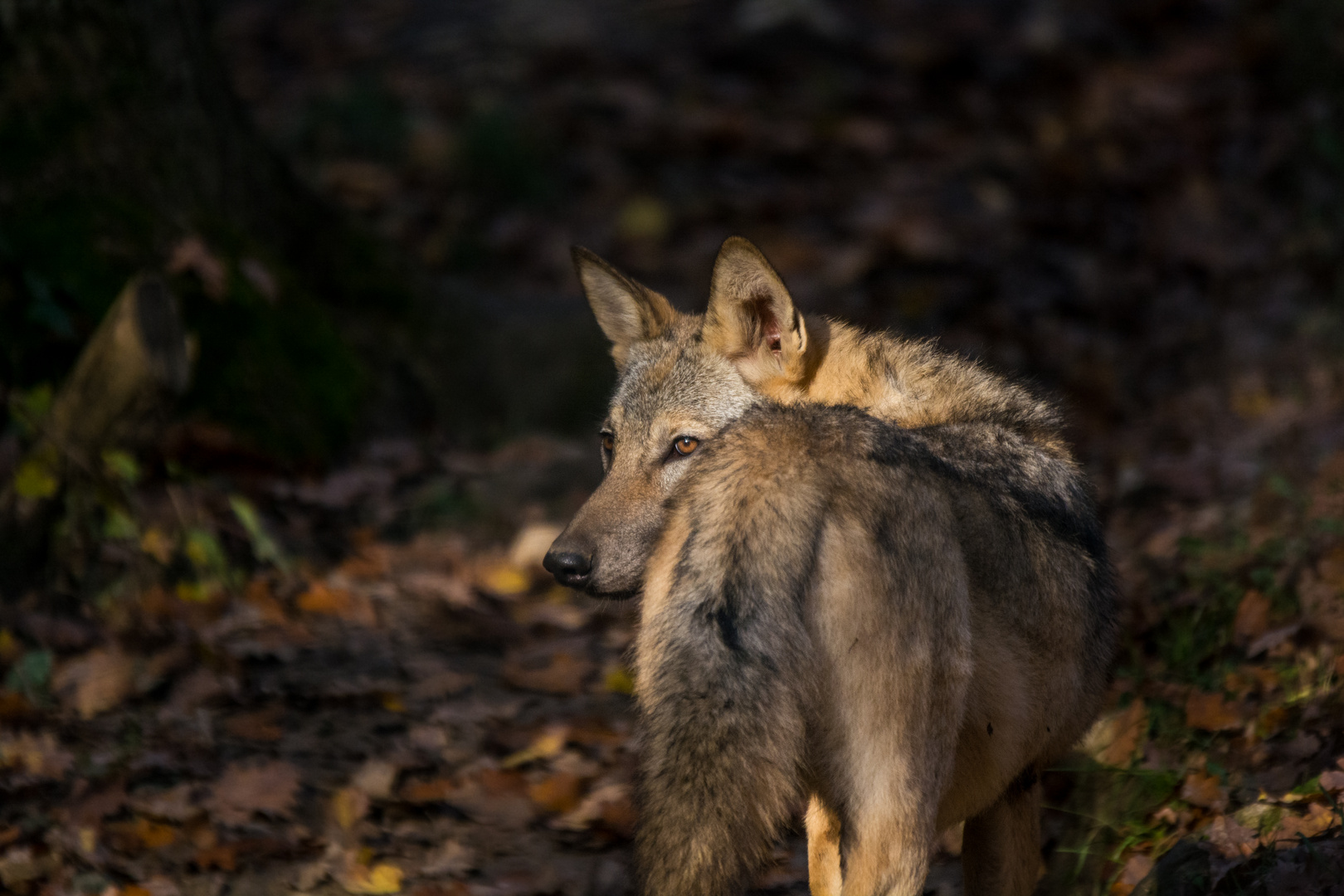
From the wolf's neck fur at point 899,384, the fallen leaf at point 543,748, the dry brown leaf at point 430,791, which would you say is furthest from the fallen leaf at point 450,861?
the wolf's neck fur at point 899,384

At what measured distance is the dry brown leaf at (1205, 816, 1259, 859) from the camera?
350cm

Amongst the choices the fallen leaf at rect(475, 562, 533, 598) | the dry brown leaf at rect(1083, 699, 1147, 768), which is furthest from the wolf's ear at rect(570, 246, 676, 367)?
the dry brown leaf at rect(1083, 699, 1147, 768)

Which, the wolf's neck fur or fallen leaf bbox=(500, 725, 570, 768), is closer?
the wolf's neck fur

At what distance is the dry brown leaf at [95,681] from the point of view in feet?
15.8

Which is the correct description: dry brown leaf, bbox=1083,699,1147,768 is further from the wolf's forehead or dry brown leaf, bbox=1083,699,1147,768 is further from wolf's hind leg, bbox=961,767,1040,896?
the wolf's forehead

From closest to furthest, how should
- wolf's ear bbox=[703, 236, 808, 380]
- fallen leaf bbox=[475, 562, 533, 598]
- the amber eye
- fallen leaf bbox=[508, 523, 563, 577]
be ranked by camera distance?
wolf's ear bbox=[703, 236, 808, 380] < the amber eye < fallen leaf bbox=[475, 562, 533, 598] < fallen leaf bbox=[508, 523, 563, 577]

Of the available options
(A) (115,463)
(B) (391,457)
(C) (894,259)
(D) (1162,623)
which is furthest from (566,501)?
(C) (894,259)

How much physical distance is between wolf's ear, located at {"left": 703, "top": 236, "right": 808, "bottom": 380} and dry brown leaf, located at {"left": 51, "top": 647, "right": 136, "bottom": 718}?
2.93 meters

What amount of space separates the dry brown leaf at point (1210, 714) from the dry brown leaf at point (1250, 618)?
17.4 inches

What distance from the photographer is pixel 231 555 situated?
19.2ft

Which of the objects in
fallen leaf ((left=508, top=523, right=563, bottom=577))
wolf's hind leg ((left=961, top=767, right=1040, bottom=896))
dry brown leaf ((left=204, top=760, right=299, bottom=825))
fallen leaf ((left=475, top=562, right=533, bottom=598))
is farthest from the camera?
fallen leaf ((left=508, top=523, right=563, bottom=577))

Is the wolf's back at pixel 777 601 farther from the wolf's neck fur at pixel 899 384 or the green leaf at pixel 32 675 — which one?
the green leaf at pixel 32 675

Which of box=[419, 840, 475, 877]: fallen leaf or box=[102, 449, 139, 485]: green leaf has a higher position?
box=[102, 449, 139, 485]: green leaf

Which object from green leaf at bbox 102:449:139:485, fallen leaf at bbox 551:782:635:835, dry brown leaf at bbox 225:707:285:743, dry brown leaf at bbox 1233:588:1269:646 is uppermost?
green leaf at bbox 102:449:139:485
